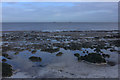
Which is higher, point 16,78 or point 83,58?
point 83,58

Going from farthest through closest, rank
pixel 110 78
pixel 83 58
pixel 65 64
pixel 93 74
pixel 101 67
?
pixel 83 58, pixel 65 64, pixel 101 67, pixel 93 74, pixel 110 78

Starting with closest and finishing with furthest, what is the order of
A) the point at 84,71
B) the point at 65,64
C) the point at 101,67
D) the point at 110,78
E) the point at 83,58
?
the point at 110,78, the point at 84,71, the point at 101,67, the point at 65,64, the point at 83,58

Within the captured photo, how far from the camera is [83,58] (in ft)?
47.6

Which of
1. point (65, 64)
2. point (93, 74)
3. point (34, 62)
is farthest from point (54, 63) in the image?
point (93, 74)

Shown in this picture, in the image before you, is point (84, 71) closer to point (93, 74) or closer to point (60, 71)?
point (93, 74)

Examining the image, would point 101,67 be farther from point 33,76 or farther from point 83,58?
point 33,76

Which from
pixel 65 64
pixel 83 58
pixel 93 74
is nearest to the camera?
pixel 93 74

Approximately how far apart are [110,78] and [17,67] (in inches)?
341

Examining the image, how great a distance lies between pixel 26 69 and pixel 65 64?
3.95 m

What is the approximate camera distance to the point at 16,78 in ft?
33.0

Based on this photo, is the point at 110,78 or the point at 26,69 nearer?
the point at 110,78

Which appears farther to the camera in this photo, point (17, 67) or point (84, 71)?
point (17, 67)

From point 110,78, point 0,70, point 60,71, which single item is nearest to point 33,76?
point 60,71

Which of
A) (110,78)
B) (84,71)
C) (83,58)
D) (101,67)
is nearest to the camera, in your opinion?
(110,78)
